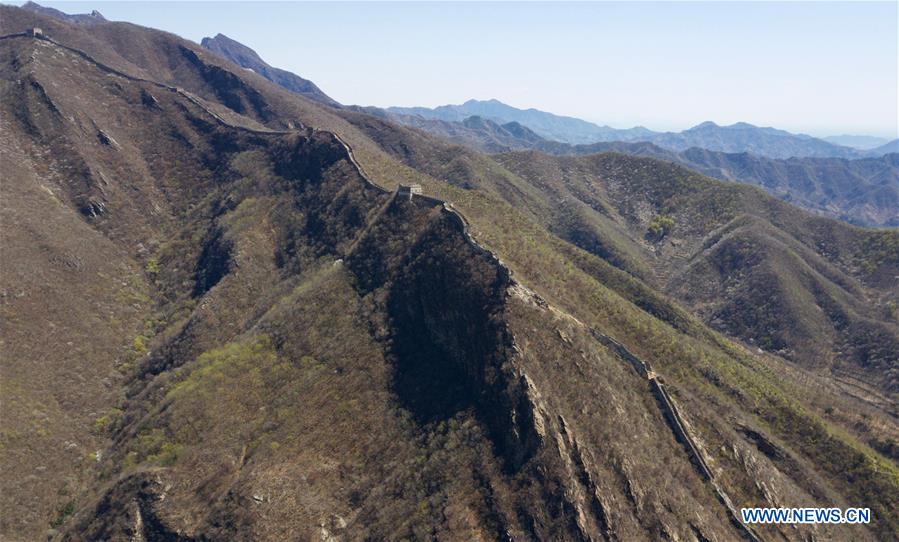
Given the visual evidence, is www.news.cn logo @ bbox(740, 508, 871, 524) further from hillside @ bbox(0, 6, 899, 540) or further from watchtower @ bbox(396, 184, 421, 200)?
watchtower @ bbox(396, 184, 421, 200)

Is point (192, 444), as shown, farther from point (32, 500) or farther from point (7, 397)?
point (7, 397)

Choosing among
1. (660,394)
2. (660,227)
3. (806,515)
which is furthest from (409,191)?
(660,227)

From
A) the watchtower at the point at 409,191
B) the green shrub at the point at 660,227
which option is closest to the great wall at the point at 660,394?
the watchtower at the point at 409,191

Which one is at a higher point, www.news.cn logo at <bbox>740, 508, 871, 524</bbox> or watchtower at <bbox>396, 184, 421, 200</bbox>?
watchtower at <bbox>396, 184, 421, 200</bbox>

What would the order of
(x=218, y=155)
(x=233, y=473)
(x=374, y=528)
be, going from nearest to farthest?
(x=374, y=528) < (x=233, y=473) < (x=218, y=155)

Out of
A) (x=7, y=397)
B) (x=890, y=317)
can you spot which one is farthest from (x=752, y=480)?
(x=890, y=317)

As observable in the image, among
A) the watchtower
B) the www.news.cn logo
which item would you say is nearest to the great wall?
the watchtower
